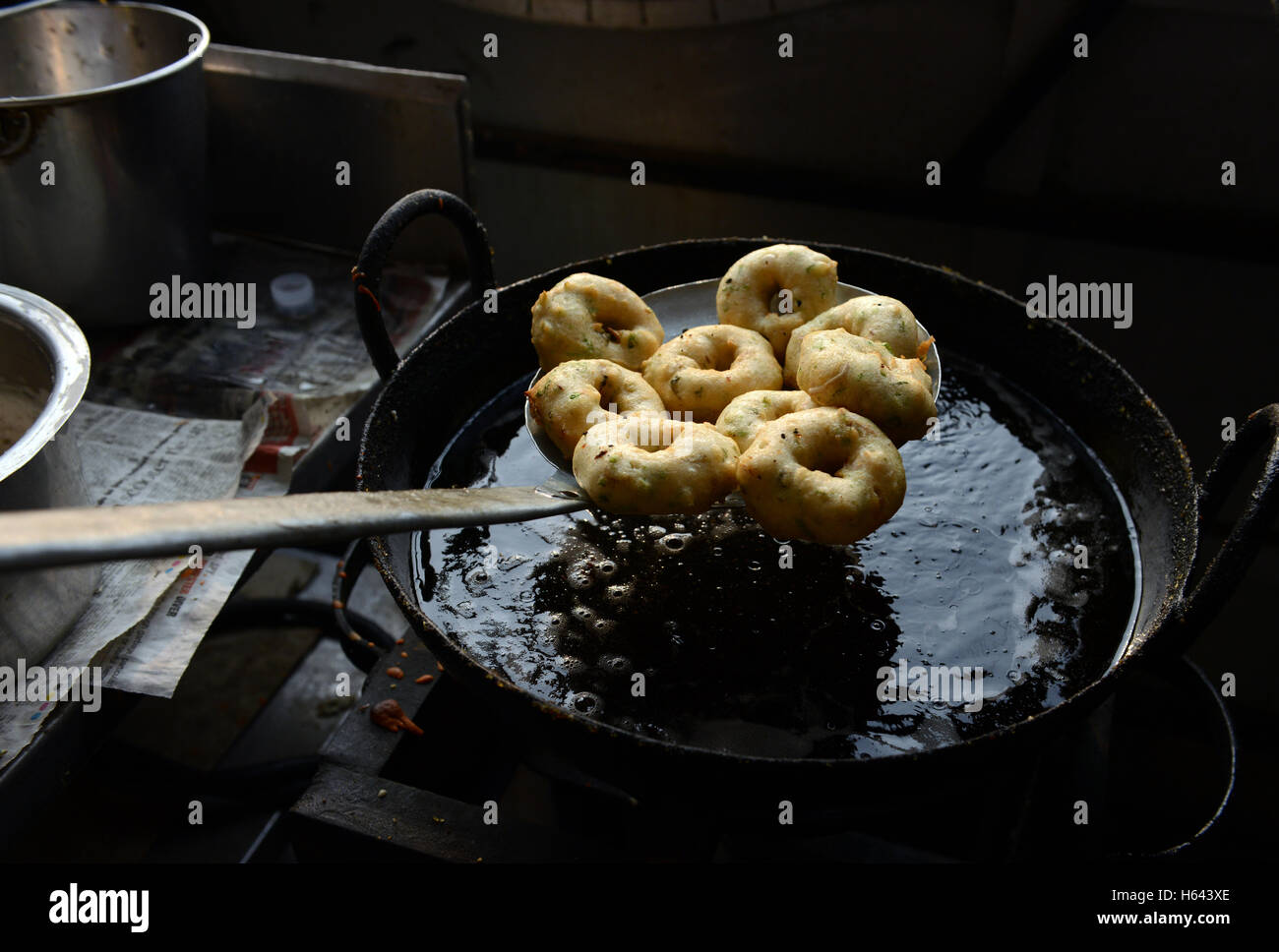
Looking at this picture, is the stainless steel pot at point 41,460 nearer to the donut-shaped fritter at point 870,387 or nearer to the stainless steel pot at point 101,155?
the stainless steel pot at point 101,155

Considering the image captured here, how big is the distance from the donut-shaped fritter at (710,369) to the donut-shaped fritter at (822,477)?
0.17 m

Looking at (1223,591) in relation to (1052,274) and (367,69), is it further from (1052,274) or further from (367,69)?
(367,69)

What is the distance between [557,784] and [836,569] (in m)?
0.78

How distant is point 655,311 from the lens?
186cm

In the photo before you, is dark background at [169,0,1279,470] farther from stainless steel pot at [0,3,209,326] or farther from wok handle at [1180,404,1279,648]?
wok handle at [1180,404,1279,648]

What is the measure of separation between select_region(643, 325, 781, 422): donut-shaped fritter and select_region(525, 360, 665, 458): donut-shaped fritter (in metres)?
0.05

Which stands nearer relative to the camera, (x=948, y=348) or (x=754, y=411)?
(x=754, y=411)

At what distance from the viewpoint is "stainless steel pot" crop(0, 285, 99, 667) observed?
1394 millimetres

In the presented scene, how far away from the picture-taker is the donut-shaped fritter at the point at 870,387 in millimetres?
1434

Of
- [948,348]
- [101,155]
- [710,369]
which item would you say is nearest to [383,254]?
[710,369]

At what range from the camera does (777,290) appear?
1.71m

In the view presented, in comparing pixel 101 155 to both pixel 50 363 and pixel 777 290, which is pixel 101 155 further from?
pixel 777 290

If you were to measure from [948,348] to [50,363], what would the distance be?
1657 mm
